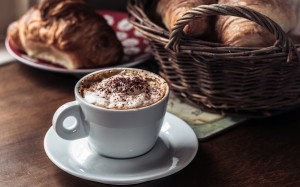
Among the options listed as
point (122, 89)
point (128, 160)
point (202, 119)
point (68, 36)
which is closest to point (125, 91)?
point (122, 89)

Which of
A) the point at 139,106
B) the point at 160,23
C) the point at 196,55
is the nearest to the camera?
the point at 139,106

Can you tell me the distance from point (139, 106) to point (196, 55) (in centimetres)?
16

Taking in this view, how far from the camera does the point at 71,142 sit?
0.75m

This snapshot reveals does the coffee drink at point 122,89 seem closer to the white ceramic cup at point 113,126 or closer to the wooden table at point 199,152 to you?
the white ceramic cup at point 113,126

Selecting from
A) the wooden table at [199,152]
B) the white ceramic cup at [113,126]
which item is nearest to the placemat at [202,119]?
the wooden table at [199,152]

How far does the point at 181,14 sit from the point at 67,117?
0.96ft

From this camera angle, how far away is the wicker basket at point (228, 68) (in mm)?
722

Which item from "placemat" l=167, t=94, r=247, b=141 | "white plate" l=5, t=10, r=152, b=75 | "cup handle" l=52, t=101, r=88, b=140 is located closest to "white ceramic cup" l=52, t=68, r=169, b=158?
"cup handle" l=52, t=101, r=88, b=140

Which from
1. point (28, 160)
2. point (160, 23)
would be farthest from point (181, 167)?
point (160, 23)

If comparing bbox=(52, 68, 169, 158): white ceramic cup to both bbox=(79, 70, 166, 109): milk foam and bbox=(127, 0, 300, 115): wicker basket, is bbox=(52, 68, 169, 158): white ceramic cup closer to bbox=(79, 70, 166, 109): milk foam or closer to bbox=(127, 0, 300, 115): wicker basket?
bbox=(79, 70, 166, 109): milk foam

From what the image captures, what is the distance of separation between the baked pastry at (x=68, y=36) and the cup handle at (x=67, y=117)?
312mm

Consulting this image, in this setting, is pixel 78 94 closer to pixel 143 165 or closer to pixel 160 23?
pixel 143 165

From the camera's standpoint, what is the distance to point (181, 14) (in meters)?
0.84

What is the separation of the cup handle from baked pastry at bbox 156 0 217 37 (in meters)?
0.24
